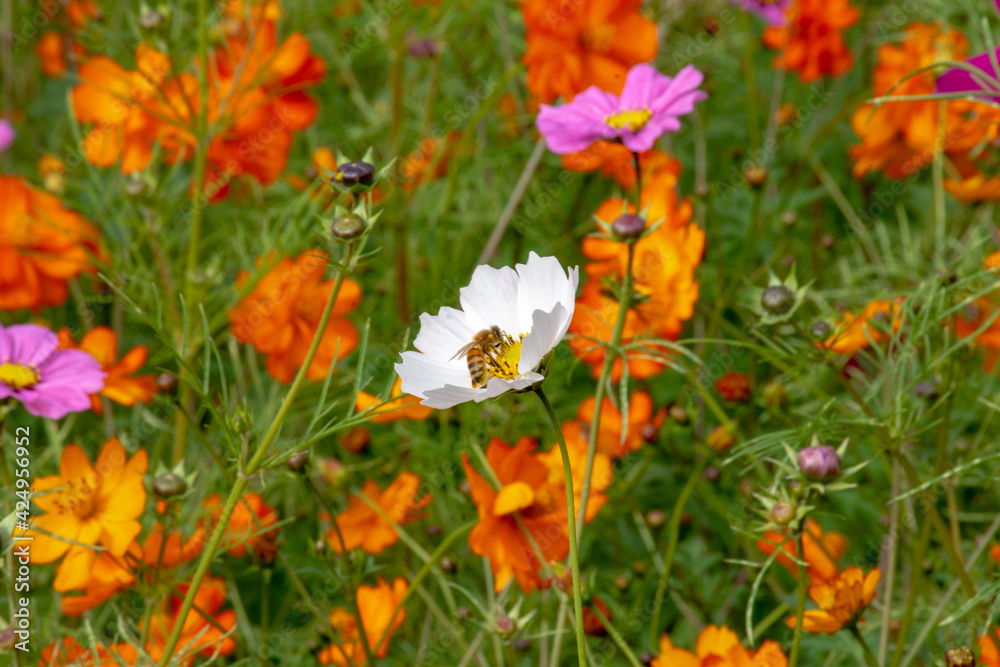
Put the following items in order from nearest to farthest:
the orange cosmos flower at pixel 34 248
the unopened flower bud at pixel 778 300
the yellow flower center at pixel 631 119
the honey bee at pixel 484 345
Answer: the honey bee at pixel 484 345, the unopened flower bud at pixel 778 300, the yellow flower center at pixel 631 119, the orange cosmos flower at pixel 34 248

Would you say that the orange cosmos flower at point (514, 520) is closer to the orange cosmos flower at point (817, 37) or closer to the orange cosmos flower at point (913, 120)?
the orange cosmos flower at point (913, 120)

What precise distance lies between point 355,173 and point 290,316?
0.40m

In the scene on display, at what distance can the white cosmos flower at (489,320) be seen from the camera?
1.84 feet

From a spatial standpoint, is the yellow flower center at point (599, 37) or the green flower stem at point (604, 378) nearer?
the green flower stem at point (604, 378)

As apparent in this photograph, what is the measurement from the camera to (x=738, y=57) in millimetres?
1598

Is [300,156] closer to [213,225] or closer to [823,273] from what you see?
[213,225]

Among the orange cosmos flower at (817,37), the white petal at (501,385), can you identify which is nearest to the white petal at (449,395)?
the white petal at (501,385)

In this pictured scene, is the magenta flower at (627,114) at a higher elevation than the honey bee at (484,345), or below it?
higher

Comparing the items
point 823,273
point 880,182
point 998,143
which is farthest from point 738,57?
point 998,143

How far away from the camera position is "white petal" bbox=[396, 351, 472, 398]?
55 centimetres

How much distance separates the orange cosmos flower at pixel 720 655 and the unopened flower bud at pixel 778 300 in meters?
0.23

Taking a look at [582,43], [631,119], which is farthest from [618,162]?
[631,119]

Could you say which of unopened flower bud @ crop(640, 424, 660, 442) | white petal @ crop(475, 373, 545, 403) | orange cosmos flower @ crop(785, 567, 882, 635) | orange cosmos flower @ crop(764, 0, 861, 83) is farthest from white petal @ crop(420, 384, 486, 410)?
orange cosmos flower @ crop(764, 0, 861, 83)

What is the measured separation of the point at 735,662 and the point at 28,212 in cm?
86
